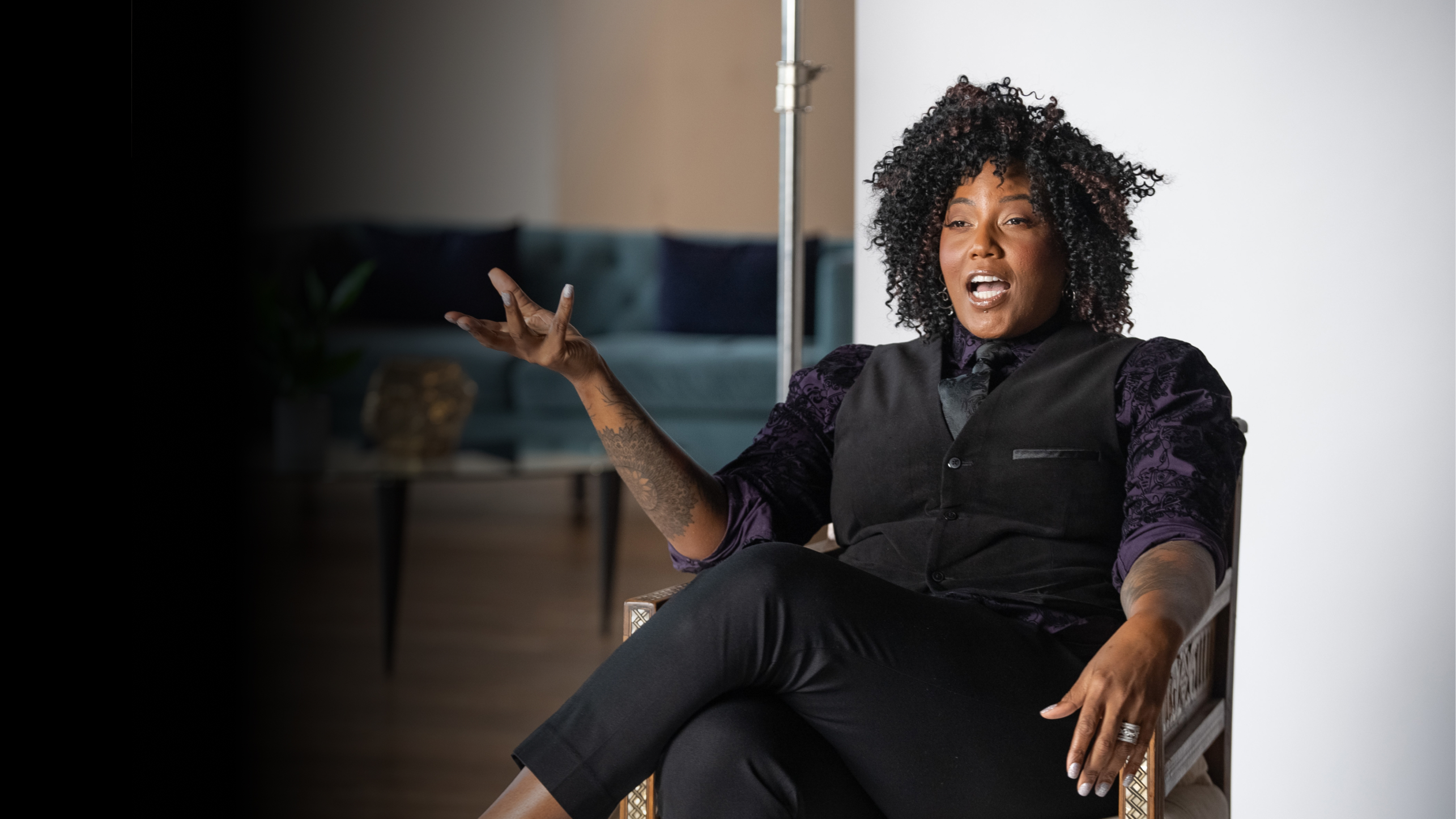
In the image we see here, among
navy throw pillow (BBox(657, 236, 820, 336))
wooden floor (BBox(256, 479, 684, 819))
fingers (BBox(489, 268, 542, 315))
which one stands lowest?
wooden floor (BBox(256, 479, 684, 819))

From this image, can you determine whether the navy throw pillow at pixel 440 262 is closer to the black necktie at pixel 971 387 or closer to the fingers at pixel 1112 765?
the black necktie at pixel 971 387

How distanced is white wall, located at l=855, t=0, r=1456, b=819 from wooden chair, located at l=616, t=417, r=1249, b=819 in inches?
9.3

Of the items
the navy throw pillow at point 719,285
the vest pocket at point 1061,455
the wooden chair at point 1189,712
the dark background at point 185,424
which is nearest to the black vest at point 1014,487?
the vest pocket at point 1061,455

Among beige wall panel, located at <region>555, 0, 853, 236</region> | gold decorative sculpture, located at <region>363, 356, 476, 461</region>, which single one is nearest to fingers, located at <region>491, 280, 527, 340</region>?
gold decorative sculpture, located at <region>363, 356, 476, 461</region>

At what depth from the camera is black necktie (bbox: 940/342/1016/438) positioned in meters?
1.34

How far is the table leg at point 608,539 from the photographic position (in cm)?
312

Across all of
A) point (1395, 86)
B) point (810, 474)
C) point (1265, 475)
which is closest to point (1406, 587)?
point (1265, 475)

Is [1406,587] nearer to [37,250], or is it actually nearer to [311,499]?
[37,250]

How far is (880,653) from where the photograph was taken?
1.05 metres

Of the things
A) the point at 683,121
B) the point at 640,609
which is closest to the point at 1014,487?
the point at 640,609

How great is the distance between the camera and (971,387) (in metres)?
1.36

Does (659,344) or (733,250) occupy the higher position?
(733,250)

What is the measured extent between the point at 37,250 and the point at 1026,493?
4.96 feet

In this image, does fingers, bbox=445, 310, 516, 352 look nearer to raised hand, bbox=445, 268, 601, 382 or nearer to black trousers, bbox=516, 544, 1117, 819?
raised hand, bbox=445, 268, 601, 382
